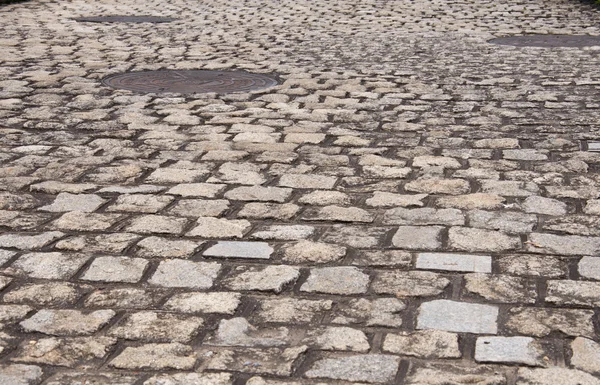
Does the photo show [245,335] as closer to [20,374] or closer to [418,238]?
[20,374]

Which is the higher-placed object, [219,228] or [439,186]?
[219,228]

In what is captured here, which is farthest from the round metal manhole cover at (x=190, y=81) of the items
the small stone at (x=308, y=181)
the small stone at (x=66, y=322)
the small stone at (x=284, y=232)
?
the small stone at (x=66, y=322)

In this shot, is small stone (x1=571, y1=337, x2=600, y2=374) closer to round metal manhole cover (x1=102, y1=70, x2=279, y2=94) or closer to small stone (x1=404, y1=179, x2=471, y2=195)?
small stone (x1=404, y1=179, x2=471, y2=195)

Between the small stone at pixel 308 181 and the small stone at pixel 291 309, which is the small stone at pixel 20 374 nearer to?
the small stone at pixel 291 309

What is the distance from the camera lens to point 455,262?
13.6ft

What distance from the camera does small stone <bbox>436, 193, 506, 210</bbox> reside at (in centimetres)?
500

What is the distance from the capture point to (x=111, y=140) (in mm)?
6570

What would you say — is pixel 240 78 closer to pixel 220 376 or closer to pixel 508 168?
pixel 508 168

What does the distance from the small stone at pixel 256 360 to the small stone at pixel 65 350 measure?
1.24ft

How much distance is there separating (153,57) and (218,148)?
15.5ft

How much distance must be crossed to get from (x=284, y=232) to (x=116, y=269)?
2.86 ft

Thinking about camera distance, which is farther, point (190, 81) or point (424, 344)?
point (190, 81)

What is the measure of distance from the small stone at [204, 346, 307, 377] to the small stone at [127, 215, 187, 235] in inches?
53.9

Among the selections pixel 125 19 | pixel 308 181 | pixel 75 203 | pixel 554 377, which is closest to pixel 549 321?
pixel 554 377
